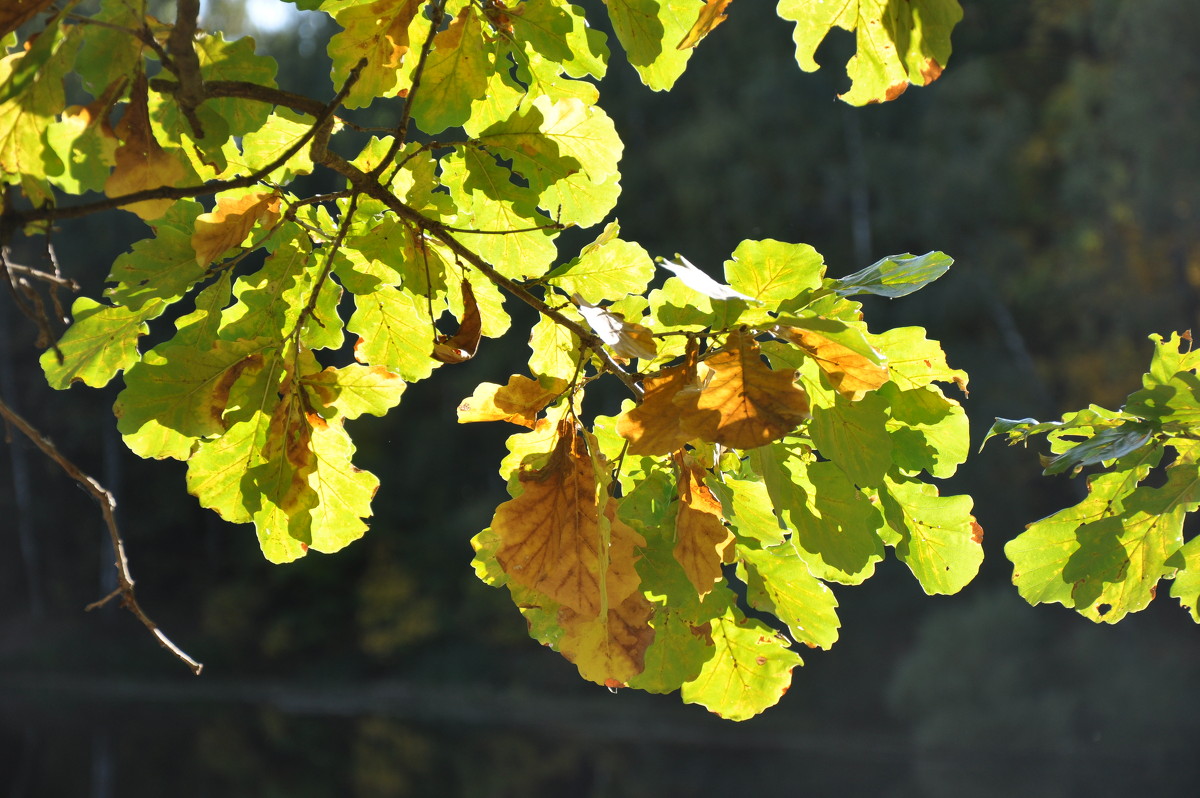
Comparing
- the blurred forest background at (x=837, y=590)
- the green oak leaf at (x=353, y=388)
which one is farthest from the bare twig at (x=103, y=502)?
the blurred forest background at (x=837, y=590)

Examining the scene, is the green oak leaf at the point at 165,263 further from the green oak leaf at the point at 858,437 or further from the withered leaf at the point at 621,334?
the green oak leaf at the point at 858,437

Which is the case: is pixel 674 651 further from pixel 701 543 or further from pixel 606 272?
pixel 606 272

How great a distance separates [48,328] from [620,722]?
9937 millimetres

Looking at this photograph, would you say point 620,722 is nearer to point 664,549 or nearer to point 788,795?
point 788,795

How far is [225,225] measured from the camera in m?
0.89

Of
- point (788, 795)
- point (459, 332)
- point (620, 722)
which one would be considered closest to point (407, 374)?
point (459, 332)

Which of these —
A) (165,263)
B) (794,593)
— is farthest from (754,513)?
(165,263)

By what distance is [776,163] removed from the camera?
11.9m

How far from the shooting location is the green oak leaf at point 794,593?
91 centimetres

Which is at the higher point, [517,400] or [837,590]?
[517,400]

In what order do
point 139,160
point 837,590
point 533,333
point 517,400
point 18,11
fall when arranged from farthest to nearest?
point 837,590 < point 533,333 < point 517,400 < point 139,160 < point 18,11

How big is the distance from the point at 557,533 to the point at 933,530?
0.29 m

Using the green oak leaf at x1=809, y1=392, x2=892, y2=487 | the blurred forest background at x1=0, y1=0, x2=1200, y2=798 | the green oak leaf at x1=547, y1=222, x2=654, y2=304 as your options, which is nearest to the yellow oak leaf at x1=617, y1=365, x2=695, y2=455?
the green oak leaf at x1=809, y1=392, x2=892, y2=487

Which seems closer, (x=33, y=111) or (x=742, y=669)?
(x=33, y=111)
